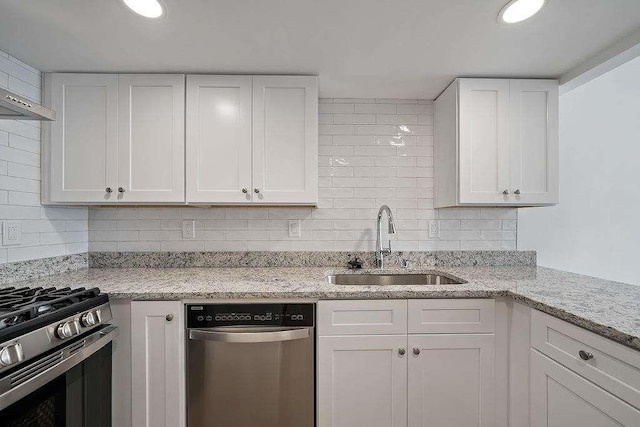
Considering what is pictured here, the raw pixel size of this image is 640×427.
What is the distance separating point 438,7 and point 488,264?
1.75 m

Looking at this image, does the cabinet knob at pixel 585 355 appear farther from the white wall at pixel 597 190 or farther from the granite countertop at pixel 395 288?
the white wall at pixel 597 190

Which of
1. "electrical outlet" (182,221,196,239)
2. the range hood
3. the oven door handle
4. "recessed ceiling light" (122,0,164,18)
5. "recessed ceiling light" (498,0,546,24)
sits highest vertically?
"recessed ceiling light" (122,0,164,18)

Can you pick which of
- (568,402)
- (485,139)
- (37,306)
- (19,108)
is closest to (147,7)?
(19,108)

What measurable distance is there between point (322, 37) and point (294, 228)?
4.09 ft

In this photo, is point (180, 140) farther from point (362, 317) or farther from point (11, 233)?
point (362, 317)

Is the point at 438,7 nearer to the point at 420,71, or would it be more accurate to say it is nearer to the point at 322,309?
the point at 420,71

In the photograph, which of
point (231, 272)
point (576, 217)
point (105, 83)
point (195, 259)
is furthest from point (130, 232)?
point (576, 217)

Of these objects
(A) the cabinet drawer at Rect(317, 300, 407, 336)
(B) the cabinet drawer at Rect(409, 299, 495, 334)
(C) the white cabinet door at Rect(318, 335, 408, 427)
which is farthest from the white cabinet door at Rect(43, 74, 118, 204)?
(B) the cabinet drawer at Rect(409, 299, 495, 334)

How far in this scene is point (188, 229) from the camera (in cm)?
232

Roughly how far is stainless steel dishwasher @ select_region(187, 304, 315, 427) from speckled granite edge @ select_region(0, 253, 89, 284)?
101 centimetres

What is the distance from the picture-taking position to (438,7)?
138 centimetres

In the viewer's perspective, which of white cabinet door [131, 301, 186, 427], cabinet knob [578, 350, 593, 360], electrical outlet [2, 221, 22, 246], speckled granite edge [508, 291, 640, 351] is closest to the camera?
speckled granite edge [508, 291, 640, 351]

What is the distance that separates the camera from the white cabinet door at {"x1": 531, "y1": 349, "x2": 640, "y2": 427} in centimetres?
105

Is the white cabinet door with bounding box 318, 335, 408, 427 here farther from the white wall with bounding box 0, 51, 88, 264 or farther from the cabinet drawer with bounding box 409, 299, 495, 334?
the white wall with bounding box 0, 51, 88, 264
